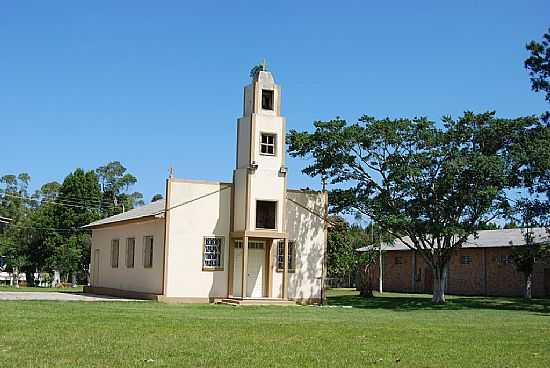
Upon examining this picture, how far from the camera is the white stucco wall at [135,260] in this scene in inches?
1297

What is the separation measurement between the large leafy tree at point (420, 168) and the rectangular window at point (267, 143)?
2.87 meters

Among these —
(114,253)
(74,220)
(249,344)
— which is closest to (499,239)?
(114,253)

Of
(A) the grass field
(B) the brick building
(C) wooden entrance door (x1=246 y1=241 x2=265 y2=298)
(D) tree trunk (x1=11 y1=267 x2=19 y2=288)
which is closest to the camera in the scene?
(A) the grass field

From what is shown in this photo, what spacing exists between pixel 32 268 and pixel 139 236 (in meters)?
31.9

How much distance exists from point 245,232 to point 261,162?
310 centimetres

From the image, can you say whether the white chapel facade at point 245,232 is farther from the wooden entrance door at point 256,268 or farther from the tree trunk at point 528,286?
the tree trunk at point 528,286

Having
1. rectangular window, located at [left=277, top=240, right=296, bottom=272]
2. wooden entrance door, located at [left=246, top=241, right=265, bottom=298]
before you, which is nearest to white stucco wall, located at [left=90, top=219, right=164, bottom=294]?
wooden entrance door, located at [left=246, top=241, right=265, bottom=298]

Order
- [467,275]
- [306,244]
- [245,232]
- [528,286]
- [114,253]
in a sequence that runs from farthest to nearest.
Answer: [467,275], [528,286], [114,253], [306,244], [245,232]

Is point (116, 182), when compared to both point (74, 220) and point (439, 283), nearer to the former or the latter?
point (74, 220)

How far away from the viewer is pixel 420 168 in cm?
3500

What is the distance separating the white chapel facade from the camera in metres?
32.2

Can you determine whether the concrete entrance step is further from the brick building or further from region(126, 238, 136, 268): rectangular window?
the brick building

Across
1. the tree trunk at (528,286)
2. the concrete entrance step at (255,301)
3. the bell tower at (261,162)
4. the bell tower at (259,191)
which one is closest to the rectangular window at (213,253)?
the bell tower at (259,191)

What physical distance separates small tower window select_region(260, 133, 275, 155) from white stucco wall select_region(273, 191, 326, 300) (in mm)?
2445
